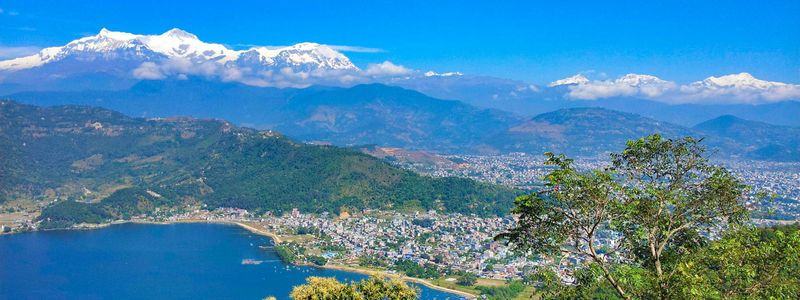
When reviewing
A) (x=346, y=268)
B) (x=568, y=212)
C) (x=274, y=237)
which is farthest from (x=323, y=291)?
(x=274, y=237)

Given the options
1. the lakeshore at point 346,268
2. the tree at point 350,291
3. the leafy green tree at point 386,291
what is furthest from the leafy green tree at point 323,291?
the lakeshore at point 346,268

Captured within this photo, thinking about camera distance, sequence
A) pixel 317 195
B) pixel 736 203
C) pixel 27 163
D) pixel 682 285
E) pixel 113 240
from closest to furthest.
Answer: pixel 682 285 → pixel 736 203 → pixel 113 240 → pixel 317 195 → pixel 27 163

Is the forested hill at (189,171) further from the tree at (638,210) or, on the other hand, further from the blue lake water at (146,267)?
the tree at (638,210)

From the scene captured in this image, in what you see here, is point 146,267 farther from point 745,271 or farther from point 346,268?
point 745,271

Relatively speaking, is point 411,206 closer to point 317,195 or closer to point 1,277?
point 317,195

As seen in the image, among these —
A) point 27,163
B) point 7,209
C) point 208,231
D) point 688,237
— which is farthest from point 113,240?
point 688,237

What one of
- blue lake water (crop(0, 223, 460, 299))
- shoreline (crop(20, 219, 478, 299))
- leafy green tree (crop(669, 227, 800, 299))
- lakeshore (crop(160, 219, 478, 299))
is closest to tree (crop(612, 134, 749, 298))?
leafy green tree (crop(669, 227, 800, 299))
